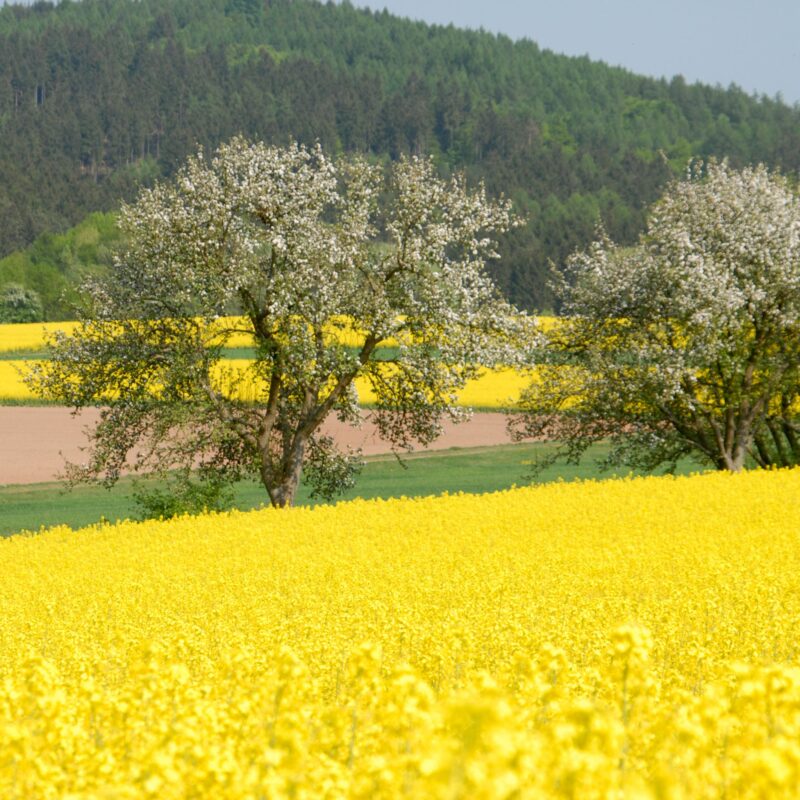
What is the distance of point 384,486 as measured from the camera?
3747 centimetres

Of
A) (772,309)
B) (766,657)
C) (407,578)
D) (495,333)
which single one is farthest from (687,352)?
(766,657)

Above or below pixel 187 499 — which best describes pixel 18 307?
above

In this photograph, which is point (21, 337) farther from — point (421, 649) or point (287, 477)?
point (421, 649)

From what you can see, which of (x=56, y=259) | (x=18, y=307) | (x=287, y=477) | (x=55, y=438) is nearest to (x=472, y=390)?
(x=55, y=438)

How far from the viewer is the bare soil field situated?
4116cm

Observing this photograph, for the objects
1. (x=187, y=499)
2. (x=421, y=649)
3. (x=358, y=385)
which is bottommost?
(x=358, y=385)

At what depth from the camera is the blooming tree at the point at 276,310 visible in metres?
26.3

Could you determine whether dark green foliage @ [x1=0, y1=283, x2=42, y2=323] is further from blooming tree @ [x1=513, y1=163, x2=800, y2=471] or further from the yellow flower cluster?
the yellow flower cluster

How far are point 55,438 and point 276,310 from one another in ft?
82.3

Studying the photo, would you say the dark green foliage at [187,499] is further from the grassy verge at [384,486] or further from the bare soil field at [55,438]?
the bare soil field at [55,438]

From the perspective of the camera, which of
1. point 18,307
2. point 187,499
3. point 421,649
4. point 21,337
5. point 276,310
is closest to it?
point 421,649

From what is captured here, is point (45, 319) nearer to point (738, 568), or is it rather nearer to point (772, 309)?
point (772, 309)

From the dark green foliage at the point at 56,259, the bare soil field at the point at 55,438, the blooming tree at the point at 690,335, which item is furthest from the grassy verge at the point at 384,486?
the dark green foliage at the point at 56,259

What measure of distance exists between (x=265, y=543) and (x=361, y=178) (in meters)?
12.4
